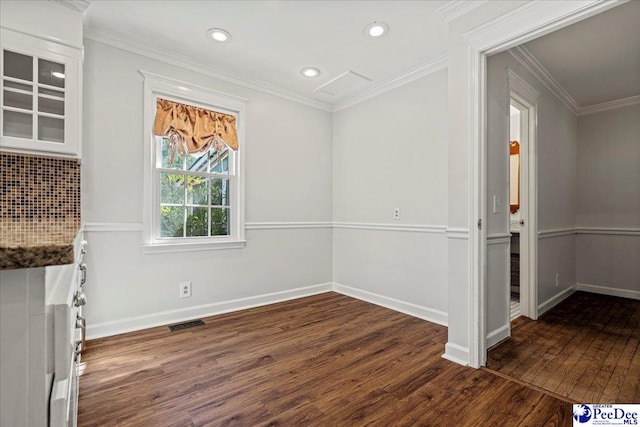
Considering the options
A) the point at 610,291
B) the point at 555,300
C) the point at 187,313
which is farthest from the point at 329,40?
the point at 610,291

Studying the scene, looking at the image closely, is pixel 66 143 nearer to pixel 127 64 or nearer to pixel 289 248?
pixel 127 64

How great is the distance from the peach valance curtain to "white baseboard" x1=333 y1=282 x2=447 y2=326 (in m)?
2.22

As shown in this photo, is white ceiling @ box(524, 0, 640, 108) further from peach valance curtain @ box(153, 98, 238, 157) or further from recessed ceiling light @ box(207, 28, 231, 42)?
peach valance curtain @ box(153, 98, 238, 157)

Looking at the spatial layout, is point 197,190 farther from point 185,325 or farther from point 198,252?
point 185,325

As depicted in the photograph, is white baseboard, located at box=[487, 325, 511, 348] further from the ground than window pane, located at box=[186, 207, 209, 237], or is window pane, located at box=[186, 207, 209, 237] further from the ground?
window pane, located at box=[186, 207, 209, 237]

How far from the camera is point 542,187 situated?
3318 millimetres

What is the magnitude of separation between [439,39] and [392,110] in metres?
0.89

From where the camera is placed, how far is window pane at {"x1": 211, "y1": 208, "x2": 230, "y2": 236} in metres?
3.25

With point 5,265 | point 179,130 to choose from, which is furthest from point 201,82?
point 5,265

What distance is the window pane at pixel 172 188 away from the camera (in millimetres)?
2916

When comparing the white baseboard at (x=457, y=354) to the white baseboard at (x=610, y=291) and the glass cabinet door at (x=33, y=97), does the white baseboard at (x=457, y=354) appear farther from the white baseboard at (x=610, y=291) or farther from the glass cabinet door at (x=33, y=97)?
the white baseboard at (x=610, y=291)

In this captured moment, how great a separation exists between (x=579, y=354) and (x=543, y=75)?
2.70 m

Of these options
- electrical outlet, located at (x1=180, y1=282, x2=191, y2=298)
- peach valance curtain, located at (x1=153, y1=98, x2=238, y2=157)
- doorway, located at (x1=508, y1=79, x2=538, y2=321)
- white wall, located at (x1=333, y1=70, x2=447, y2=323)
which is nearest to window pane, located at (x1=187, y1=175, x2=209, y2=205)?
peach valance curtain, located at (x1=153, y1=98, x2=238, y2=157)

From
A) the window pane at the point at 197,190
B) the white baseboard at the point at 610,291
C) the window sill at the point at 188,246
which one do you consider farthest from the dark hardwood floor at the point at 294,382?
the white baseboard at the point at 610,291
